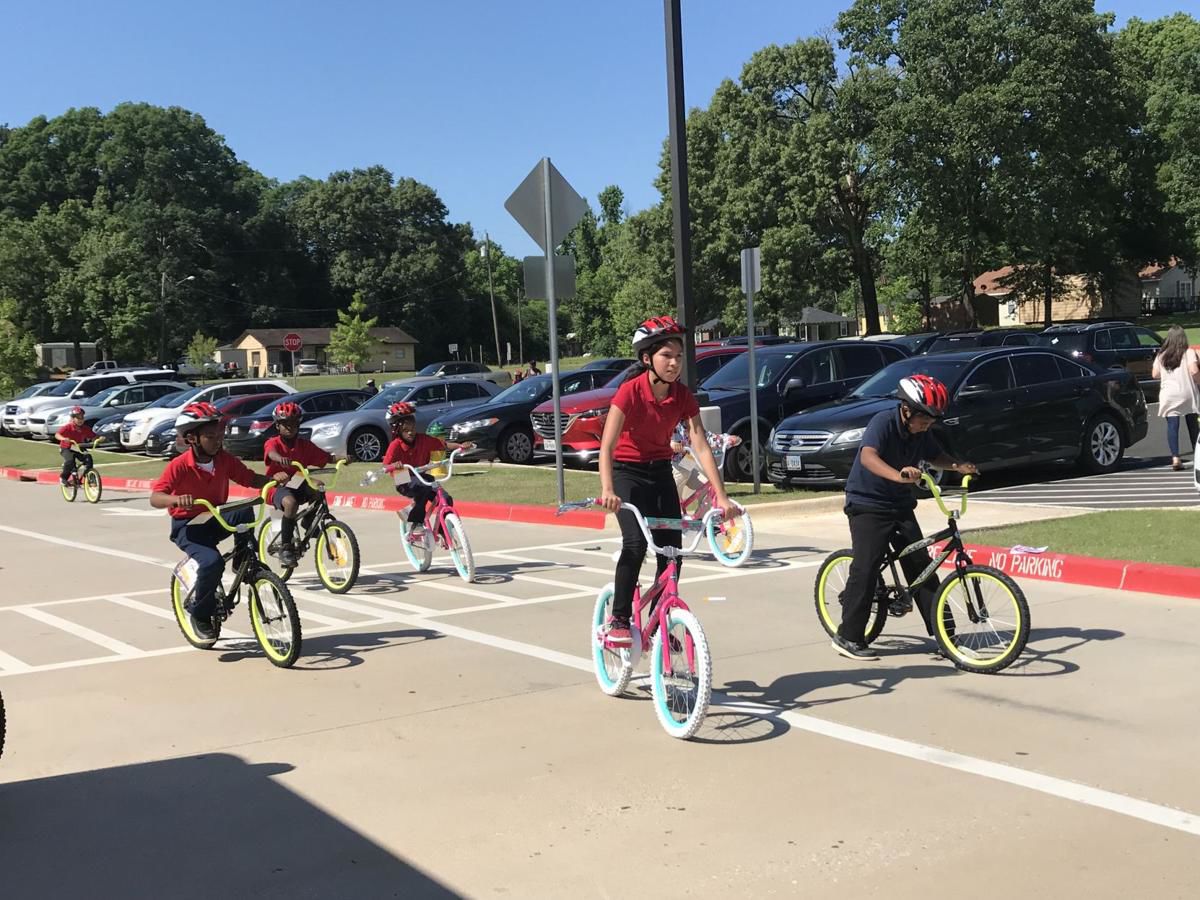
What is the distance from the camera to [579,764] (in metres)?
5.38

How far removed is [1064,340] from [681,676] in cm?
2387

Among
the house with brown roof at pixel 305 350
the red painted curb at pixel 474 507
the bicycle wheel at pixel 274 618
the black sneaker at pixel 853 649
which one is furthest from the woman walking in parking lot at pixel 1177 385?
the house with brown roof at pixel 305 350

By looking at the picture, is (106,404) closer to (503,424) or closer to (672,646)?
(503,424)

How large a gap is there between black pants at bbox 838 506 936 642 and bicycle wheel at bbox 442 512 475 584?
168 inches

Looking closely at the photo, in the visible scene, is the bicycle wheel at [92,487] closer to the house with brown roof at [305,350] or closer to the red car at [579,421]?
the red car at [579,421]

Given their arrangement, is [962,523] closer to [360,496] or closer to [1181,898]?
[1181,898]

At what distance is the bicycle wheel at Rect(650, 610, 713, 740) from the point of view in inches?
218

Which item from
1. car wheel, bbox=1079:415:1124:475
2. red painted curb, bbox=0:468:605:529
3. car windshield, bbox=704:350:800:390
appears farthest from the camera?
car windshield, bbox=704:350:800:390

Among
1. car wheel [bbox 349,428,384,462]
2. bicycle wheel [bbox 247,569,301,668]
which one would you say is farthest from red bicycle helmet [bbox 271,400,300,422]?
car wheel [bbox 349,428,384,462]

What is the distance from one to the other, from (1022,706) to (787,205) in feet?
166

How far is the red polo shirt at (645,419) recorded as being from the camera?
598cm

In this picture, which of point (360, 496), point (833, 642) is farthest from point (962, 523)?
point (360, 496)

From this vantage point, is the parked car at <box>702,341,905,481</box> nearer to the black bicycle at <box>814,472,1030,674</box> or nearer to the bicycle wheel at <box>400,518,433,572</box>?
the bicycle wheel at <box>400,518,433,572</box>

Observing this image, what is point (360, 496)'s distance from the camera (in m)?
18.1
